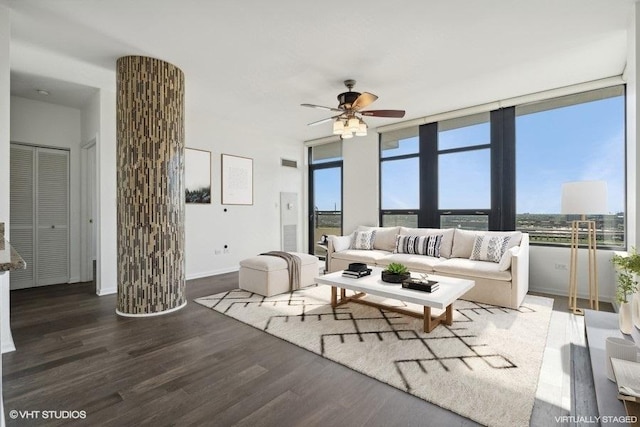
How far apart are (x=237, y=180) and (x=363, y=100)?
3.36m

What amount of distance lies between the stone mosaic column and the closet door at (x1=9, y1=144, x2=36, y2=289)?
224 cm

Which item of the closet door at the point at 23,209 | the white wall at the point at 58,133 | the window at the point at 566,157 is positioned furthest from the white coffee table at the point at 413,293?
the closet door at the point at 23,209

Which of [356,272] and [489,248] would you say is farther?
[489,248]

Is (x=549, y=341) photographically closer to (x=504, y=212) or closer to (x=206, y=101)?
(x=504, y=212)

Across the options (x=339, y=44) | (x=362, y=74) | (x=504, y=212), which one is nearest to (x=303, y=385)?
(x=339, y=44)

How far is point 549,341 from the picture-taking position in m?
2.69

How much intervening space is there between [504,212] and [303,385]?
4127mm

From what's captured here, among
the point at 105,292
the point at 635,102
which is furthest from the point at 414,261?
the point at 105,292

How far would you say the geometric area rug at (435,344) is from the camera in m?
1.93

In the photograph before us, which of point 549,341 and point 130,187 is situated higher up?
point 130,187

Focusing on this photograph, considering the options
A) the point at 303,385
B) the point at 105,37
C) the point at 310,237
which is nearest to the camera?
the point at 303,385

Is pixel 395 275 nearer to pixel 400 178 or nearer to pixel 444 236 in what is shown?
pixel 444 236

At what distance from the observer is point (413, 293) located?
9.27 feet

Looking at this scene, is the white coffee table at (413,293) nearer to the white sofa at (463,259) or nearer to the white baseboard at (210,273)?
the white sofa at (463,259)
